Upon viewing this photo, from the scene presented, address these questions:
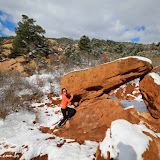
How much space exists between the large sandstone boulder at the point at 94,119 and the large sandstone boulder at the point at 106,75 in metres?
0.89

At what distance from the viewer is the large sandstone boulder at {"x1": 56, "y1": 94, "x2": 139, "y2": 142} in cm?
396

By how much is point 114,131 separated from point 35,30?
2113 centimetres

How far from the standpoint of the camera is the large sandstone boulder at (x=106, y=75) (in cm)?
410

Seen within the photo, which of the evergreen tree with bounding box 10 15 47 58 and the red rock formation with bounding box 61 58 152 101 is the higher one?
the evergreen tree with bounding box 10 15 47 58

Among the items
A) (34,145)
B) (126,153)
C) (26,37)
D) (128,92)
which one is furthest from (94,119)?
(26,37)

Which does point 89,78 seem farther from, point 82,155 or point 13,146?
point 13,146

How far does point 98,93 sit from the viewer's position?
503 centimetres

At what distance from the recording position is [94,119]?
4344 mm

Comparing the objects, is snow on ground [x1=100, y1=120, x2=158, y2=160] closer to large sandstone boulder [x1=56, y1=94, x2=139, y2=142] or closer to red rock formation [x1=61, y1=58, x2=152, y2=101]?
large sandstone boulder [x1=56, y1=94, x2=139, y2=142]

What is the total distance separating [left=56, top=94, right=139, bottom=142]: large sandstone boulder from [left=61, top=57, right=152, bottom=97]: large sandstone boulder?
2.90 feet

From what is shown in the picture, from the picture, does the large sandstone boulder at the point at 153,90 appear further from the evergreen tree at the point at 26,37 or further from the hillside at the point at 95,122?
the evergreen tree at the point at 26,37

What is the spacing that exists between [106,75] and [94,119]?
89.3 inches

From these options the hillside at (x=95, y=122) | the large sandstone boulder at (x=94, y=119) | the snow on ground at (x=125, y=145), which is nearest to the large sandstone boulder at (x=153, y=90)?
the hillside at (x=95, y=122)

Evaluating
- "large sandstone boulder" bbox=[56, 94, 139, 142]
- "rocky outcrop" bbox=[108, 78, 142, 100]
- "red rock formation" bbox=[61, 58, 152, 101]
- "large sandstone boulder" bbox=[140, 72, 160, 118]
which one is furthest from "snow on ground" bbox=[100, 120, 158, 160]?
"rocky outcrop" bbox=[108, 78, 142, 100]
